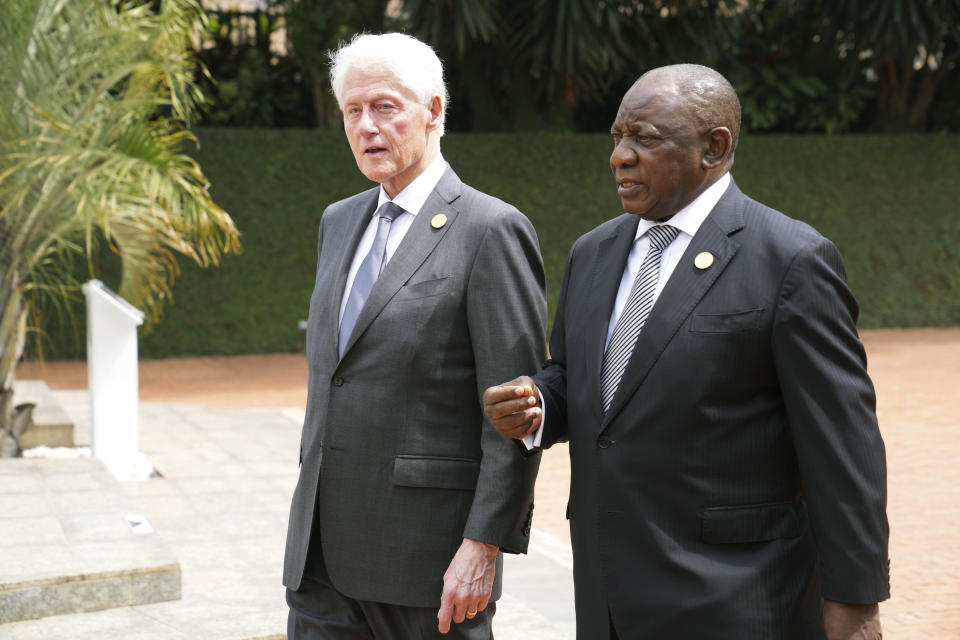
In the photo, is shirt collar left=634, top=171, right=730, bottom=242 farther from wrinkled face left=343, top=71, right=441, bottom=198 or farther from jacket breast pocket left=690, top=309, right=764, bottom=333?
wrinkled face left=343, top=71, right=441, bottom=198

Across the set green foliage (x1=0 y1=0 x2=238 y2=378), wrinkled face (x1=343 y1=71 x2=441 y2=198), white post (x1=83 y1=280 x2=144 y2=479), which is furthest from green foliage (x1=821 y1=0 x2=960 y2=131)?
wrinkled face (x1=343 y1=71 x2=441 y2=198)

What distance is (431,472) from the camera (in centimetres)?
255

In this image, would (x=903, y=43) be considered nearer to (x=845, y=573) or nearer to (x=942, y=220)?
(x=942, y=220)

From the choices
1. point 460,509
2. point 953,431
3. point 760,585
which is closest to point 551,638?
point 460,509

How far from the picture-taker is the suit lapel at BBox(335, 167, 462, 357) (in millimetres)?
2545

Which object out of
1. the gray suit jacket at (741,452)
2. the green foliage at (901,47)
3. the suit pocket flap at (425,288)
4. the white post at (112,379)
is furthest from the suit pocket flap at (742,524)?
the green foliage at (901,47)

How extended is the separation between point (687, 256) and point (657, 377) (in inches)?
9.3

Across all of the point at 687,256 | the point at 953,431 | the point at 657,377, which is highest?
the point at 687,256

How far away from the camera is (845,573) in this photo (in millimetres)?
2072

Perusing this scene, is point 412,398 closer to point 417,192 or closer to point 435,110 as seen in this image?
point 417,192

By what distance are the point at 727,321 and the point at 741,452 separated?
242mm

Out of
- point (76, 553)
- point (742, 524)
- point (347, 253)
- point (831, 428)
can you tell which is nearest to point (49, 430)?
point (76, 553)

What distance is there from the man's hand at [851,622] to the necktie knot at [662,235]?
725 mm

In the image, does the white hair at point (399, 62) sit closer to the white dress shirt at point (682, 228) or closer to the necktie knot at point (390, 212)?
the necktie knot at point (390, 212)
